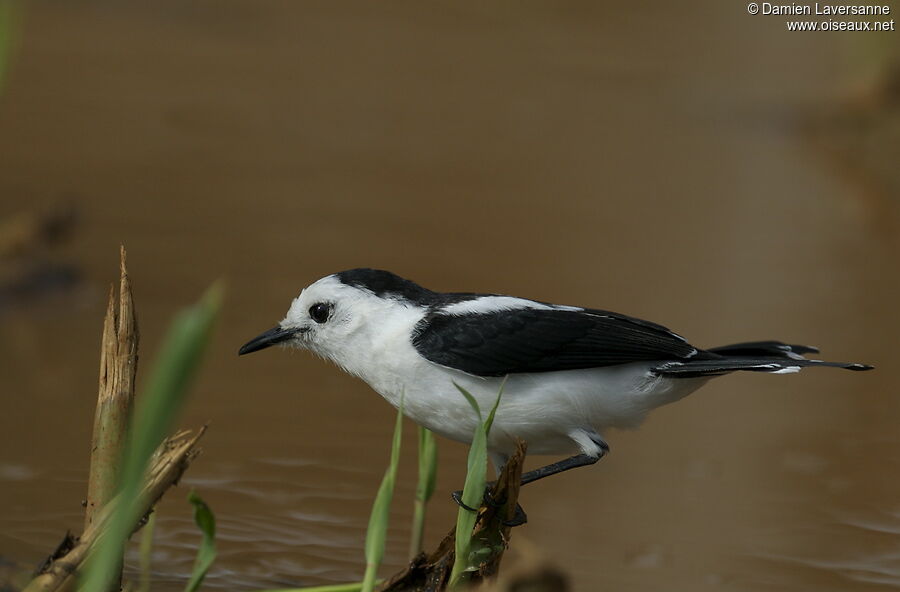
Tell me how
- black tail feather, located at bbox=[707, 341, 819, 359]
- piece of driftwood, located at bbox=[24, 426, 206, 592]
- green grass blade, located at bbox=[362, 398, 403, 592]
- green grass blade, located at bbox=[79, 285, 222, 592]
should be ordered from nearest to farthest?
green grass blade, located at bbox=[79, 285, 222, 592] < piece of driftwood, located at bbox=[24, 426, 206, 592] < green grass blade, located at bbox=[362, 398, 403, 592] < black tail feather, located at bbox=[707, 341, 819, 359]

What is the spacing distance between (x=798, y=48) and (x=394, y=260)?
332 inches

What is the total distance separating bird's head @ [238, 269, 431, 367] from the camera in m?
4.13

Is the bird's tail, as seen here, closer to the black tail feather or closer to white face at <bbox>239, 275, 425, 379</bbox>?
the black tail feather

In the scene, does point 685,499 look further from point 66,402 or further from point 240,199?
point 240,199

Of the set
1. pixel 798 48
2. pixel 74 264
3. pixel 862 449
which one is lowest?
pixel 862 449

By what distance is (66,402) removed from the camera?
6.14 meters

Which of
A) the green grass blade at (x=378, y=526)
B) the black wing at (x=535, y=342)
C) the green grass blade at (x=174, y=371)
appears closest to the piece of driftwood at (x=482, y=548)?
the green grass blade at (x=378, y=526)

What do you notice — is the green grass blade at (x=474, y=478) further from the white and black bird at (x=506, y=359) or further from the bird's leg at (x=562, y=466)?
the bird's leg at (x=562, y=466)

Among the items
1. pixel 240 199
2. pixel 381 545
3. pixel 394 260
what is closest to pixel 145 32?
pixel 240 199

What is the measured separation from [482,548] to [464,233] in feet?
19.2

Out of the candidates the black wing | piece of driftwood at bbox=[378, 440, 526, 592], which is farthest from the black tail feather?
piece of driftwood at bbox=[378, 440, 526, 592]

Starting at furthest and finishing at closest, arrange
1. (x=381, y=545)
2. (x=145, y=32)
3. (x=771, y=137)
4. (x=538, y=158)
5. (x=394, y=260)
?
1. (x=145, y=32)
2. (x=771, y=137)
3. (x=538, y=158)
4. (x=394, y=260)
5. (x=381, y=545)

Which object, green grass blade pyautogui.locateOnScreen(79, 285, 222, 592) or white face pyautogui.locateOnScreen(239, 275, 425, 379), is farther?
white face pyautogui.locateOnScreen(239, 275, 425, 379)

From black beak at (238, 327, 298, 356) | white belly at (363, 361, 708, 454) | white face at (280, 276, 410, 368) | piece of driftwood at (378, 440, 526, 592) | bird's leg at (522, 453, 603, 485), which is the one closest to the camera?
piece of driftwood at (378, 440, 526, 592)
